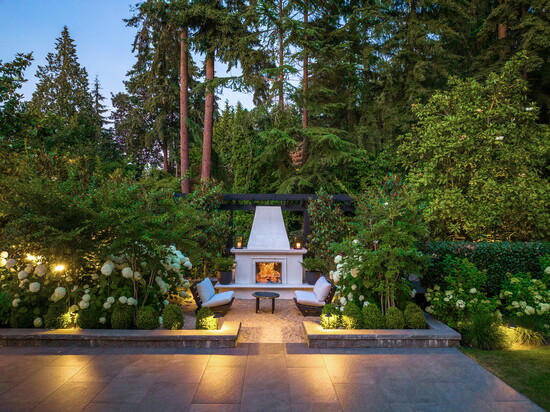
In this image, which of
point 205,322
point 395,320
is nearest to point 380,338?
point 395,320

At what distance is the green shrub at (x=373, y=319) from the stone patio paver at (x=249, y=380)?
0.48 meters

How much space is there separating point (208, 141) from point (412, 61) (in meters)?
9.22

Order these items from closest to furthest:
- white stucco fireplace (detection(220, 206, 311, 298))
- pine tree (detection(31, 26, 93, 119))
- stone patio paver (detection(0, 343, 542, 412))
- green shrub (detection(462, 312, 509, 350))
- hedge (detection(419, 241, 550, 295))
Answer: stone patio paver (detection(0, 343, 542, 412)), green shrub (detection(462, 312, 509, 350)), hedge (detection(419, 241, 550, 295)), white stucco fireplace (detection(220, 206, 311, 298)), pine tree (detection(31, 26, 93, 119))

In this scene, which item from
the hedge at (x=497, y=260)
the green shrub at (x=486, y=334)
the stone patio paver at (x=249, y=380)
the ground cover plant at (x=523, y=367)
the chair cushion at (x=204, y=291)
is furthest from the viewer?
the chair cushion at (x=204, y=291)

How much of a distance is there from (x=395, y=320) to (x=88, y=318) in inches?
202

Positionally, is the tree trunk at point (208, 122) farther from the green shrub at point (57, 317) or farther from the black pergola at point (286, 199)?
the green shrub at point (57, 317)

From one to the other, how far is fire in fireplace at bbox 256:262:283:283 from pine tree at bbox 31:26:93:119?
19.2 metres

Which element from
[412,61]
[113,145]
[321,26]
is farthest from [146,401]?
[113,145]

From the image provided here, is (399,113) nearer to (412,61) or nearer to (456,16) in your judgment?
(412,61)

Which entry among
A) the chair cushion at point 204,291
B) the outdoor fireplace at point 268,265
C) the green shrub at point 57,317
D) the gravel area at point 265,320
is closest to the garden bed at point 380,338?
the gravel area at point 265,320

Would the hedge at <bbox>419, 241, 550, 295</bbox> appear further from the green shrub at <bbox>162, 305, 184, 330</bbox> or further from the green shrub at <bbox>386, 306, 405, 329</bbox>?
the green shrub at <bbox>162, 305, 184, 330</bbox>

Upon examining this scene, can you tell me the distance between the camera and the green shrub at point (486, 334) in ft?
17.1

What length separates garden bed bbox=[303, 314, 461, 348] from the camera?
203 inches

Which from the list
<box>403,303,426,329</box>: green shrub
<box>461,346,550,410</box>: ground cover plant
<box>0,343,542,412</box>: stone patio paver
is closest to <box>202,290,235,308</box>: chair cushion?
<box>0,343,542,412</box>: stone patio paver
